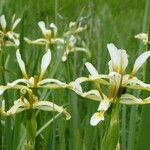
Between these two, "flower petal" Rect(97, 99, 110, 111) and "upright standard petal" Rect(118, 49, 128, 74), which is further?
"upright standard petal" Rect(118, 49, 128, 74)

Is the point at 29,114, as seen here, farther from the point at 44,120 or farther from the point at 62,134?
the point at 44,120

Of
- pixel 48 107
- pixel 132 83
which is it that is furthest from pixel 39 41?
pixel 132 83

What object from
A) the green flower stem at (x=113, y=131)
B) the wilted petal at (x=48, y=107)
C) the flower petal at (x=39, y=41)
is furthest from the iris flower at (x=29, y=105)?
the flower petal at (x=39, y=41)

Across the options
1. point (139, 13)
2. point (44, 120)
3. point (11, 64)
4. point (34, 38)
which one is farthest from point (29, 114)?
point (139, 13)

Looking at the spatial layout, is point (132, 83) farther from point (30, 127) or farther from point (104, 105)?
point (30, 127)

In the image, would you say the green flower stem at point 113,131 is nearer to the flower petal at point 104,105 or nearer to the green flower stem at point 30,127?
the flower petal at point 104,105

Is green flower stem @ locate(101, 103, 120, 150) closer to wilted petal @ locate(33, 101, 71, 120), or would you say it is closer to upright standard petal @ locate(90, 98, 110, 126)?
upright standard petal @ locate(90, 98, 110, 126)

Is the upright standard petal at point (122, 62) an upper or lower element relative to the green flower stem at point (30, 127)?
upper

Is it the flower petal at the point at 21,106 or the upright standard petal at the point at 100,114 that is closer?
the upright standard petal at the point at 100,114

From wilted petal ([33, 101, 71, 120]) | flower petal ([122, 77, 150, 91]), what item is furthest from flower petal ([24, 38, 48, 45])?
flower petal ([122, 77, 150, 91])

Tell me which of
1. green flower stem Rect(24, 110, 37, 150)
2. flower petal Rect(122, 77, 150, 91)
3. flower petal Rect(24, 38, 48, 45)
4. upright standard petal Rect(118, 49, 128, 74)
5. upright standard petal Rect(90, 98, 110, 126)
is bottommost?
green flower stem Rect(24, 110, 37, 150)
